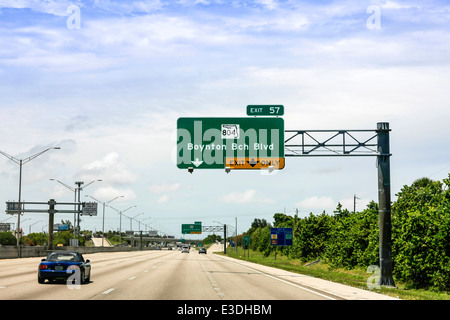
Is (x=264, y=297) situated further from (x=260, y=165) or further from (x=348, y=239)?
(x=348, y=239)

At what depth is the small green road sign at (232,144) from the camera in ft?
109

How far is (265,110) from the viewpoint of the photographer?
3356 centimetres

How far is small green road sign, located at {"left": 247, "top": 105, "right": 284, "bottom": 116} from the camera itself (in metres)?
33.5

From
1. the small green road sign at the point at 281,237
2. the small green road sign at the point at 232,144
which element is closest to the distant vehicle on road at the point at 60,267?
the small green road sign at the point at 232,144

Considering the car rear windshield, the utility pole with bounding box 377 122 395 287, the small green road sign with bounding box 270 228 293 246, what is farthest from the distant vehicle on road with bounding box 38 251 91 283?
the small green road sign with bounding box 270 228 293 246

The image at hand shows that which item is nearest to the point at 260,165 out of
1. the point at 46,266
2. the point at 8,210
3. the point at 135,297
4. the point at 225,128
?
the point at 225,128

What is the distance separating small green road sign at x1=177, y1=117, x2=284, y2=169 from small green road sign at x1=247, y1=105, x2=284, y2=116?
0.29 m

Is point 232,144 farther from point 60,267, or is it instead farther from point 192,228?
point 192,228

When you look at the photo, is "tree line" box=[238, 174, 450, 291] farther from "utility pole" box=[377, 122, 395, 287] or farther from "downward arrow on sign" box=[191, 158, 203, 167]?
"downward arrow on sign" box=[191, 158, 203, 167]

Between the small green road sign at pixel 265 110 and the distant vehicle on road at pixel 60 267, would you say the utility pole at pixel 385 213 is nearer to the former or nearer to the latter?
the small green road sign at pixel 265 110

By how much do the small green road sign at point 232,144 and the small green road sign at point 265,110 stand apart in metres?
0.29

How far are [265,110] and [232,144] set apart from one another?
2.64 metres

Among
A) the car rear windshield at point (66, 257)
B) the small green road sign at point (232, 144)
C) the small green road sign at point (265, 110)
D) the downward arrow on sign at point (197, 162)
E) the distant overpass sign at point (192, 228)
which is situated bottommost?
the distant overpass sign at point (192, 228)

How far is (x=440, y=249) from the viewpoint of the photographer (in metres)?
26.4
